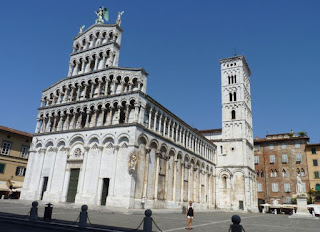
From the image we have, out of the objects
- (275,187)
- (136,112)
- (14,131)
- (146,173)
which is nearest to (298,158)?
(275,187)

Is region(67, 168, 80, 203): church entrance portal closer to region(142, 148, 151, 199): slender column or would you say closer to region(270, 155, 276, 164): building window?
region(142, 148, 151, 199): slender column

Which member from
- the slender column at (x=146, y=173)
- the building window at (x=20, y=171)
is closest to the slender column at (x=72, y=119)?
the slender column at (x=146, y=173)

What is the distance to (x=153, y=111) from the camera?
1178 inches

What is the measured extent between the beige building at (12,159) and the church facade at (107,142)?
7.61 metres

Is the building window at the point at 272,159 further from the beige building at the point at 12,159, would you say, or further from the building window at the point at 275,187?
the beige building at the point at 12,159

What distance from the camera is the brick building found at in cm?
5047

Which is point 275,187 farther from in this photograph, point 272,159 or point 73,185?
point 73,185

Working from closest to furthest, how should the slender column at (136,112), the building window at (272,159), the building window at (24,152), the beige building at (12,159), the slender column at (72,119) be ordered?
the slender column at (136,112) < the slender column at (72,119) < the beige building at (12,159) < the building window at (24,152) < the building window at (272,159)

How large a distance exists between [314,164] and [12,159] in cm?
5225

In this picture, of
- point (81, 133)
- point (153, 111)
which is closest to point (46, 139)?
point (81, 133)

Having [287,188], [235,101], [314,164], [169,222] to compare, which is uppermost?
[235,101]

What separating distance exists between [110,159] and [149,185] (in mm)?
5023

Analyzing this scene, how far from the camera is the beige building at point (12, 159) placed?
36.7 m

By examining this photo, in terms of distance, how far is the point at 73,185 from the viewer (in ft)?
93.6
